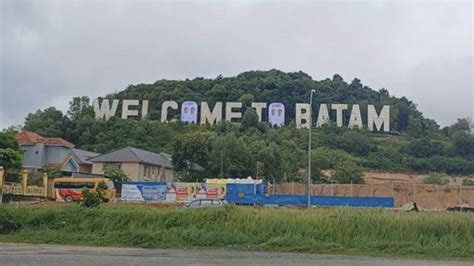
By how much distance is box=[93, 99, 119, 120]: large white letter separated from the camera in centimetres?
11856

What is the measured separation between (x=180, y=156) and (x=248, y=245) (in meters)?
52.4

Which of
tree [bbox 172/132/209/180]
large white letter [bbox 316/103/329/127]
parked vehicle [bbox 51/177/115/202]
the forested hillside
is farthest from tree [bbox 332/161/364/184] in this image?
parked vehicle [bbox 51/177/115/202]

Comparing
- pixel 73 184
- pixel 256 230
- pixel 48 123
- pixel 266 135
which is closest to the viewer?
pixel 256 230

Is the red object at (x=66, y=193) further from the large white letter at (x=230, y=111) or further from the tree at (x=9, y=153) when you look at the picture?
the large white letter at (x=230, y=111)

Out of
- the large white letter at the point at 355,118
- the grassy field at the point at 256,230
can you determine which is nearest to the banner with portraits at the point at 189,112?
the large white letter at the point at 355,118

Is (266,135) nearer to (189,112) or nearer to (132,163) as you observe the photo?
(189,112)

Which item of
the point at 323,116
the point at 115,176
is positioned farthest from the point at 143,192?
the point at 323,116

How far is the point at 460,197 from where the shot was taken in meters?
58.4

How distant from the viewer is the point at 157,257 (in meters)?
18.5

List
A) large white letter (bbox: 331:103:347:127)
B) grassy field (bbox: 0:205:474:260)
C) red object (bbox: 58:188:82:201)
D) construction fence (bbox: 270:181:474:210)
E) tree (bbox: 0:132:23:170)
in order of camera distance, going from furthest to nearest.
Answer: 1. large white letter (bbox: 331:103:347:127)
2. construction fence (bbox: 270:181:474:210)
3. tree (bbox: 0:132:23:170)
4. red object (bbox: 58:188:82:201)
5. grassy field (bbox: 0:205:474:260)

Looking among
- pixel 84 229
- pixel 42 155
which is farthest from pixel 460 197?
pixel 42 155

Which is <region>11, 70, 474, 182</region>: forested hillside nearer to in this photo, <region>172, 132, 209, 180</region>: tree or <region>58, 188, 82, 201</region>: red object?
<region>172, 132, 209, 180</region>: tree

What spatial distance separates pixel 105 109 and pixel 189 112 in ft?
57.2

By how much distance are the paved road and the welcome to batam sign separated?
95.5 meters
